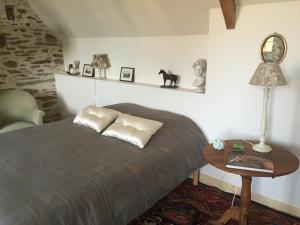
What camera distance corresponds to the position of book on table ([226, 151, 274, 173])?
5.38 ft

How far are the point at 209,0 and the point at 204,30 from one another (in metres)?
0.41

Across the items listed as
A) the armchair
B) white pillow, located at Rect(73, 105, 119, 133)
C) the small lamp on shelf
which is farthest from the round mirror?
the armchair

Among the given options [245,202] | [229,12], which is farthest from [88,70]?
[245,202]

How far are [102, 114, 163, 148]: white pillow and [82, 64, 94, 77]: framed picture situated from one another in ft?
5.69

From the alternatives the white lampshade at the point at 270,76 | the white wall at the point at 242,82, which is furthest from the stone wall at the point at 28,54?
the white lampshade at the point at 270,76

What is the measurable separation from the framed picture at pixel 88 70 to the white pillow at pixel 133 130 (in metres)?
1.74

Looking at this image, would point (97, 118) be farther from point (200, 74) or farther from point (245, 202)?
point (245, 202)

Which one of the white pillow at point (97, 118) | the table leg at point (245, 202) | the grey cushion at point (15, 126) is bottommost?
the table leg at point (245, 202)

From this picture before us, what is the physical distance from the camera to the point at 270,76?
172 cm

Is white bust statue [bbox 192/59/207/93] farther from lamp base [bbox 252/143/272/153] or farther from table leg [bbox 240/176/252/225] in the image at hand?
table leg [bbox 240/176/252/225]

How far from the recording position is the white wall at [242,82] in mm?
2041

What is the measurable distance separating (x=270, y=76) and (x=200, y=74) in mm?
998

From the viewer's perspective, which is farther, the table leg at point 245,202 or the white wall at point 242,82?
the white wall at point 242,82

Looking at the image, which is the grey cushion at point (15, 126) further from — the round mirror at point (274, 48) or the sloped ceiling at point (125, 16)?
the round mirror at point (274, 48)
